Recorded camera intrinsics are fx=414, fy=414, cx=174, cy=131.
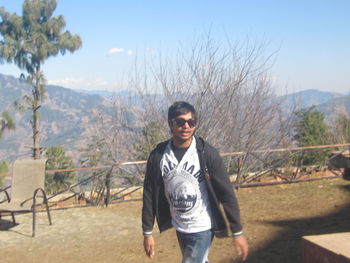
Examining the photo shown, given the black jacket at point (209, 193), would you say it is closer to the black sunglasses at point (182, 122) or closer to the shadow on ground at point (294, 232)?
the black sunglasses at point (182, 122)

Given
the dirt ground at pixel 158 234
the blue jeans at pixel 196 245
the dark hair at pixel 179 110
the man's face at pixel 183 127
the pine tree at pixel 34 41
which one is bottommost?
the dirt ground at pixel 158 234

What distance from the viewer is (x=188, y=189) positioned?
246 cm

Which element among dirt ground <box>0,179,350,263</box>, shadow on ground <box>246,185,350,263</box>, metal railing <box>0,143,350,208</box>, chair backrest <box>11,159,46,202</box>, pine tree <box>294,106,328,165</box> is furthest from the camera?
pine tree <box>294,106,328,165</box>

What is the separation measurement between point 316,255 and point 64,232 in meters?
3.65

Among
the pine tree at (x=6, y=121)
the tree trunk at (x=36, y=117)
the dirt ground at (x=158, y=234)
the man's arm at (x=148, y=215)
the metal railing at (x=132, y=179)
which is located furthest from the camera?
the pine tree at (x=6, y=121)

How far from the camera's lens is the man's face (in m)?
2.46

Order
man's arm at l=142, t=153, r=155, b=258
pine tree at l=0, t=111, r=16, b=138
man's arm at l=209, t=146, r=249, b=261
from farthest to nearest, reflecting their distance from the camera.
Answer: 1. pine tree at l=0, t=111, r=16, b=138
2. man's arm at l=142, t=153, r=155, b=258
3. man's arm at l=209, t=146, r=249, b=261

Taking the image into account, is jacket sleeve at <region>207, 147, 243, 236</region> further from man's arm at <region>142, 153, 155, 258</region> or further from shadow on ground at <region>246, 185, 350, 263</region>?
shadow on ground at <region>246, 185, 350, 263</region>

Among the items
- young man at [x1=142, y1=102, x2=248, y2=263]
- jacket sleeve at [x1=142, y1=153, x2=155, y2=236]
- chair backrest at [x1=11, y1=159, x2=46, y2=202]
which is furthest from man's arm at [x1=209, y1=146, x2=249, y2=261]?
chair backrest at [x1=11, y1=159, x2=46, y2=202]

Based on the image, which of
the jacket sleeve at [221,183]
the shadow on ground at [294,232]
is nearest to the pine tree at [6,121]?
the shadow on ground at [294,232]

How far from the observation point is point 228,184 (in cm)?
246

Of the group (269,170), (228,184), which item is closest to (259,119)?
(269,170)

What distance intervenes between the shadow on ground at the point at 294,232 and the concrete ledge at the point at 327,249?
0.94 metres

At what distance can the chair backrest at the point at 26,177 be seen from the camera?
626 centimetres
